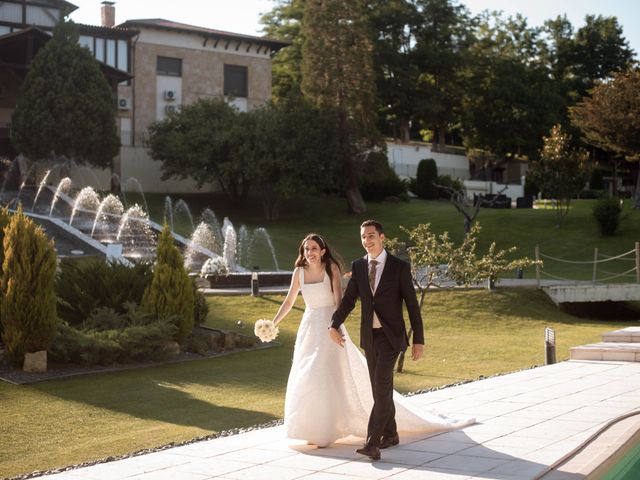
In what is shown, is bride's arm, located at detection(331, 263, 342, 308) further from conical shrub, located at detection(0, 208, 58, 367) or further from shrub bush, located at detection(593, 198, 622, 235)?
shrub bush, located at detection(593, 198, 622, 235)

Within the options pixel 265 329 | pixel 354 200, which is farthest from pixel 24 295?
pixel 354 200

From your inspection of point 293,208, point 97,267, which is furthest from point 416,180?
point 97,267

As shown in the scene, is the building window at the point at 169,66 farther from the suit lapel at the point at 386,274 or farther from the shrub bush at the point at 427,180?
the suit lapel at the point at 386,274

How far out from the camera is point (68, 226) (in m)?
33.9

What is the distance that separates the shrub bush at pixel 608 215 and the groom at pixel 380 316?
33536 mm

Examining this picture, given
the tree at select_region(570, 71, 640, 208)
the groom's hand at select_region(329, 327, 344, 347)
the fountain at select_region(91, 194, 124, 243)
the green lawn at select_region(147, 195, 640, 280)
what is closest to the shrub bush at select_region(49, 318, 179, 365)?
the groom's hand at select_region(329, 327, 344, 347)

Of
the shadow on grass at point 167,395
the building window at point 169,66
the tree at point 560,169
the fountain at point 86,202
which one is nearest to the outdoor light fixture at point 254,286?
the shadow on grass at point 167,395

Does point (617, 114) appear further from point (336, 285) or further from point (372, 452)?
point (372, 452)

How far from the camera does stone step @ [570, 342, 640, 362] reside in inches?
643

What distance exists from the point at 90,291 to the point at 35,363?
294 centimetres

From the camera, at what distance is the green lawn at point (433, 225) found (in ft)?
125

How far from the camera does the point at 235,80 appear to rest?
2228 inches

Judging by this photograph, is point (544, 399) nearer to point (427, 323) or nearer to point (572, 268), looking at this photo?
point (427, 323)

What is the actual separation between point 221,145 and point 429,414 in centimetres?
3584
